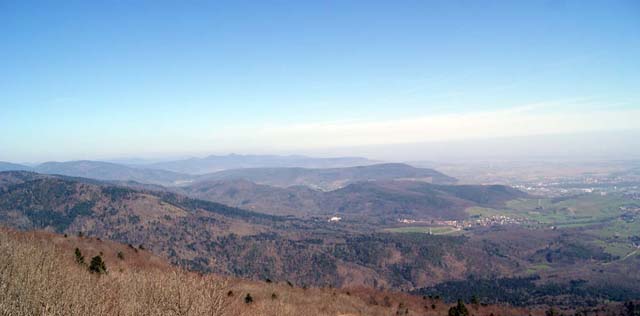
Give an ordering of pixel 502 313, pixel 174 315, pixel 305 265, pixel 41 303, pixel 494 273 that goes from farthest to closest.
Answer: pixel 305 265 → pixel 494 273 → pixel 502 313 → pixel 174 315 → pixel 41 303

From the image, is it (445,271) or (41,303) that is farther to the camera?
(445,271)

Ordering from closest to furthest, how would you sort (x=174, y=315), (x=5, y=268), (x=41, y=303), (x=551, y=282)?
(x=41, y=303)
(x=174, y=315)
(x=5, y=268)
(x=551, y=282)

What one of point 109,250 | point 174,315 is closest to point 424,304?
point 109,250

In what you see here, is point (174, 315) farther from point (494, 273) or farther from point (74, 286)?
point (494, 273)

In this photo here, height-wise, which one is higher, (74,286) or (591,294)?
(74,286)

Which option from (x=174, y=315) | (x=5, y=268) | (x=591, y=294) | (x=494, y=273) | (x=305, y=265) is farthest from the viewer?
(x=305, y=265)

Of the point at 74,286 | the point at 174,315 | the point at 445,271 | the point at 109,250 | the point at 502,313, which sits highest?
the point at 74,286

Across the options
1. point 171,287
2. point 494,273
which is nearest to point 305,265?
point 494,273

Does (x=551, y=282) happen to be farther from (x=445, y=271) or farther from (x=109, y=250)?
(x=109, y=250)

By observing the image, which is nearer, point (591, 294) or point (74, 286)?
point (74, 286)
